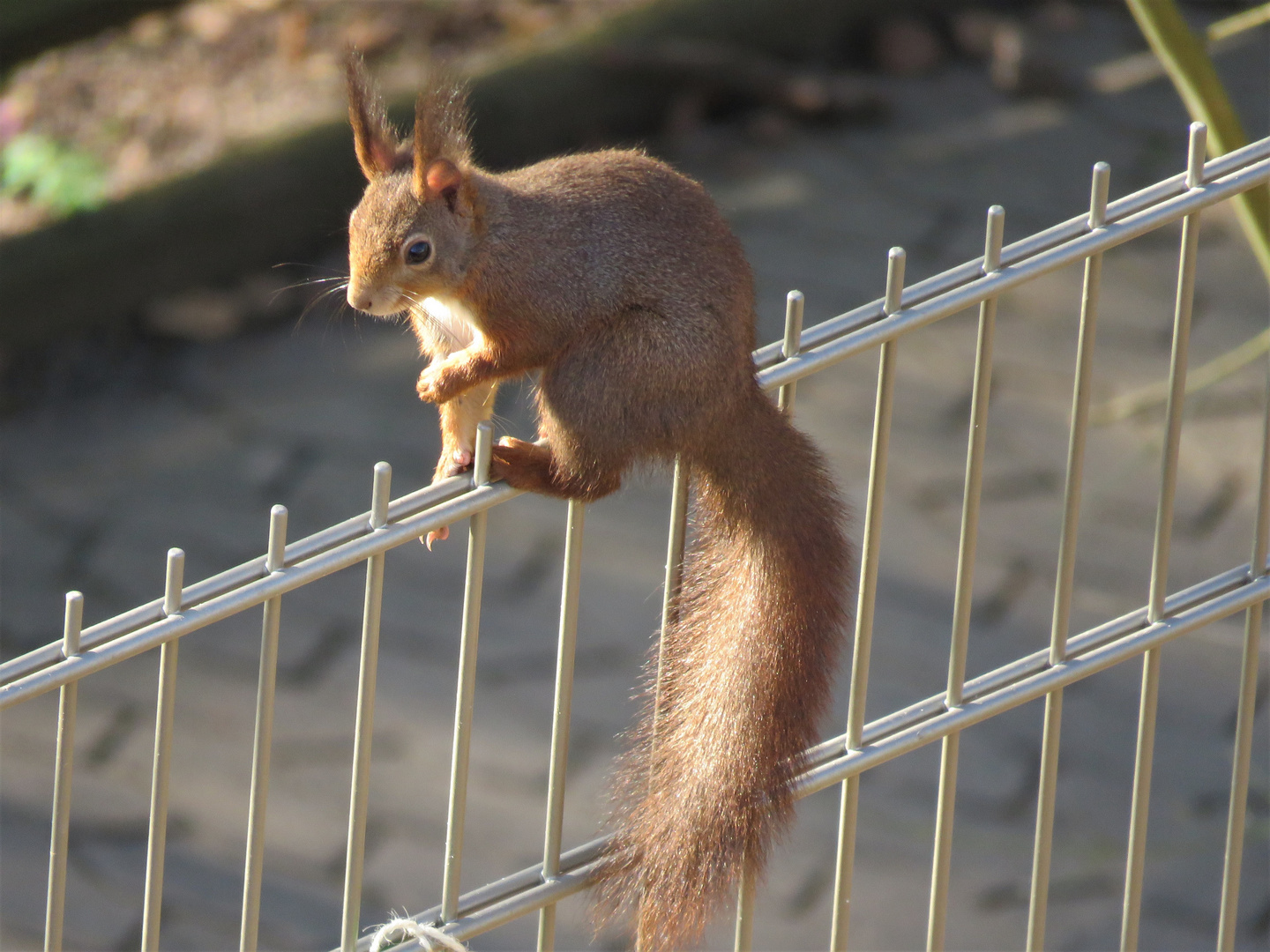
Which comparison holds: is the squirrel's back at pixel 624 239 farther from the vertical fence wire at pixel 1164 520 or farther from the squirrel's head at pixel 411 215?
the vertical fence wire at pixel 1164 520

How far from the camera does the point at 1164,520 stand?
169cm

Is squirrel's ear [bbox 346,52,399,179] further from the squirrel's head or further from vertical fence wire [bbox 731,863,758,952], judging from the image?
vertical fence wire [bbox 731,863,758,952]

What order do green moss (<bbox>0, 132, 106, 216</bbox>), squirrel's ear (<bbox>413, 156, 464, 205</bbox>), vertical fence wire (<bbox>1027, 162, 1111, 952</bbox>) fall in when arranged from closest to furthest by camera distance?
vertical fence wire (<bbox>1027, 162, 1111, 952</bbox>) < squirrel's ear (<bbox>413, 156, 464, 205</bbox>) < green moss (<bbox>0, 132, 106, 216</bbox>)

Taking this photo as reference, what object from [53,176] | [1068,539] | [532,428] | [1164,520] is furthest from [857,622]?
[53,176]

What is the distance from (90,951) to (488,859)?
2.12 ft

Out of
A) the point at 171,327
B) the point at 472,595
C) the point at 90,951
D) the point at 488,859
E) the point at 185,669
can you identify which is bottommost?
the point at 472,595

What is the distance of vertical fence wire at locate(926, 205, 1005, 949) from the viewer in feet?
5.18

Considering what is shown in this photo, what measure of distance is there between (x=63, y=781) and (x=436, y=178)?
0.68 metres

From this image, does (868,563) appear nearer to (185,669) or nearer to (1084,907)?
(1084,907)

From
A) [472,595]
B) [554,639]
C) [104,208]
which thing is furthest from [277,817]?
[104,208]

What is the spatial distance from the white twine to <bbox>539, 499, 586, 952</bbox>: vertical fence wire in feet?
0.28

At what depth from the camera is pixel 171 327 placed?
4.44 m

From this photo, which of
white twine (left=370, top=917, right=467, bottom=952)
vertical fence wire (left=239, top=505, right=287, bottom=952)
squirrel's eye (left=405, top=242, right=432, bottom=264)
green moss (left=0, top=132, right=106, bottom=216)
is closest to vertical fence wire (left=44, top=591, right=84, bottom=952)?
vertical fence wire (left=239, top=505, right=287, bottom=952)

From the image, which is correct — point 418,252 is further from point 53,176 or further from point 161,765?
point 53,176
